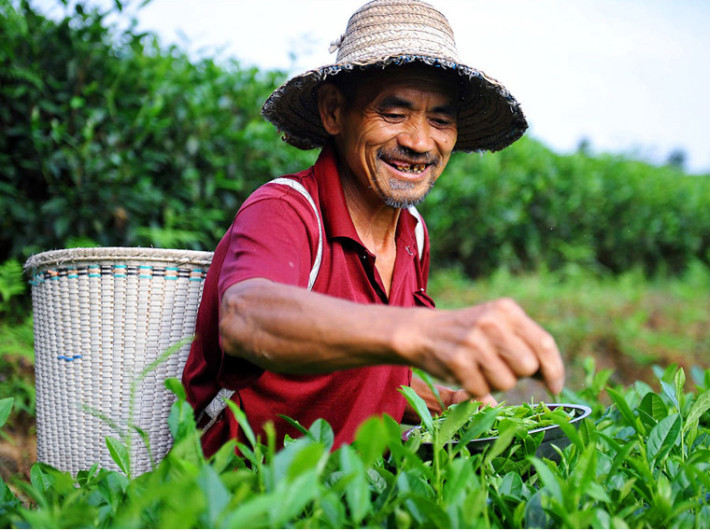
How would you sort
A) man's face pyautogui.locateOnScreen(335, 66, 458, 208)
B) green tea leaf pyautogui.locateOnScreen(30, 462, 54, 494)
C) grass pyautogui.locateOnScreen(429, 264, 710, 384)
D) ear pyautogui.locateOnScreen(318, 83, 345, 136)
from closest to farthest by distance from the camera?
green tea leaf pyautogui.locateOnScreen(30, 462, 54, 494), man's face pyautogui.locateOnScreen(335, 66, 458, 208), ear pyautogui.locateOnScreen(318, 83, 345, 136), grass pyautogui.locateOnScreen(429, 264, 710, 384)

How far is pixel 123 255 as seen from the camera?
180cm

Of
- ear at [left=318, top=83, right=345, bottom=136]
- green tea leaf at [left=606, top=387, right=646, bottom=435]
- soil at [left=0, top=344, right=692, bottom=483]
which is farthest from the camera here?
soil at [left=0, top=344, right=692, bottom=483]

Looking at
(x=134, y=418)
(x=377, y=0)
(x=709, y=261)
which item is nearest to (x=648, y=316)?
(x=709, y=261)

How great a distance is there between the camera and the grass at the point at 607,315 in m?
5.20

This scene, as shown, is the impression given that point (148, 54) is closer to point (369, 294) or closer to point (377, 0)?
point (377, 0)

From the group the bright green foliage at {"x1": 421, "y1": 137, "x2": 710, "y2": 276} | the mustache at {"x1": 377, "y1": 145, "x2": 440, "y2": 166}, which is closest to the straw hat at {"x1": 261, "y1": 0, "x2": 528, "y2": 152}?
the mustache at {"x1": 377, "y1": 145, "x2": 440, "y2": 166}

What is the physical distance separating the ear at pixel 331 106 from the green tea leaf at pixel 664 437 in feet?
4.23

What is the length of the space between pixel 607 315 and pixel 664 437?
451 cm

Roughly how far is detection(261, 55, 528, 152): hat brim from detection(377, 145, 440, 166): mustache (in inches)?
9.9

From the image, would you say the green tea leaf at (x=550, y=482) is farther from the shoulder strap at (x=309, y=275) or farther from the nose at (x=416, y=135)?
the nose at (x=416, y=135)

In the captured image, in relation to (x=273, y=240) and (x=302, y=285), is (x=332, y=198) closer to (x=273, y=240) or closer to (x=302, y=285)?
(x=302, y=285)

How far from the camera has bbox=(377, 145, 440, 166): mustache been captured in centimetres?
199

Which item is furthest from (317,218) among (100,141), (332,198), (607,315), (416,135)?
(607,315)

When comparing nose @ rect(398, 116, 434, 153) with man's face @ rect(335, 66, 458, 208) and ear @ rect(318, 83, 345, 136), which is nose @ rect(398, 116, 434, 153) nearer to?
man's face @ rect(335, 66, 458, 208)
